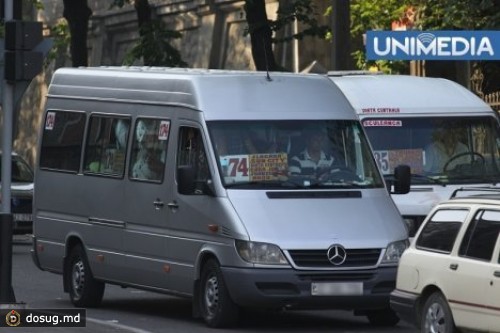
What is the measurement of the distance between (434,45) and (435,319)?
11799 mm

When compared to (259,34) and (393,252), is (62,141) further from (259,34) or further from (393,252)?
(259,34)

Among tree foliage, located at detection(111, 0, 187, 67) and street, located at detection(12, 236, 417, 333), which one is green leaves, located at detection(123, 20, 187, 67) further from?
street, located at detection(12, 236, 417, 333)

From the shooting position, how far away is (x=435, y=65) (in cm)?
2947

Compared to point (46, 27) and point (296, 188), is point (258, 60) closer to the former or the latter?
point (296, 188)

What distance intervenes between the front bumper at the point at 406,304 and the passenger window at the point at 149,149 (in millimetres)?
3621

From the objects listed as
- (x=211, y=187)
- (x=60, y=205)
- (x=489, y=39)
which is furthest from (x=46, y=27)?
(x=211, y=187)

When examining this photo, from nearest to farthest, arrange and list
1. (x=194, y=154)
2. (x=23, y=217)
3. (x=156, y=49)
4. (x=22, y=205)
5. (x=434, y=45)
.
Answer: (x=194, y=154), (x=434, y=45), (x=23, y=217), (x=22, y=205), (x=156, y=49)

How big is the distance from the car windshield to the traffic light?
1522 centimetres

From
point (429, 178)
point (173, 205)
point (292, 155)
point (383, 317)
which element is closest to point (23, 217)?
point (429, 178)

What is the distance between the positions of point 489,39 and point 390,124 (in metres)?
5.63

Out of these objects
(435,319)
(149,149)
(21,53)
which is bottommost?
(435,319)

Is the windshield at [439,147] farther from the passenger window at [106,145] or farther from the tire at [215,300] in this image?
the tire at [215,300]

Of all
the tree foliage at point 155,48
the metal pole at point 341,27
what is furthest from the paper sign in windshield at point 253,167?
the tree foliage at point 155,48

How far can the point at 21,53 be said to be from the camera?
52.3 ft
